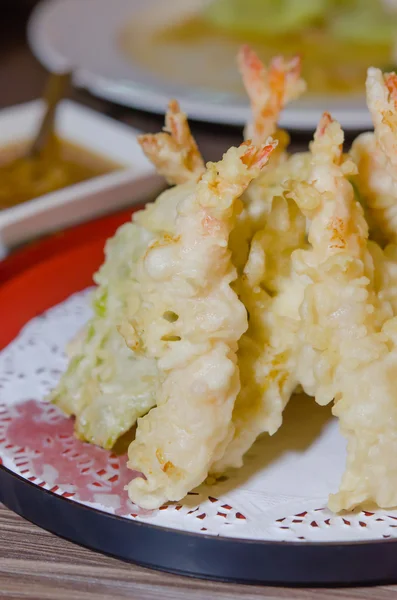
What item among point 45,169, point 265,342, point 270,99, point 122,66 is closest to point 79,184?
point 45,169

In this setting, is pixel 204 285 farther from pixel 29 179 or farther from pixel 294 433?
pixel 29 179

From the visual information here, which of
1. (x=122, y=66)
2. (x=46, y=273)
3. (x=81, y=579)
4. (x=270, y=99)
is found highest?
(x=122, y=66)

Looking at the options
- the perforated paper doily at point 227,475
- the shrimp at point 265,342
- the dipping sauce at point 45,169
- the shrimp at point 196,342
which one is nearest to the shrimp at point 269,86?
the shrimp at point 265,342

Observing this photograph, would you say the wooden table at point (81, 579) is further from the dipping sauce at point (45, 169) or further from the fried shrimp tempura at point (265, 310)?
the dipping sauce at point (45, 169)

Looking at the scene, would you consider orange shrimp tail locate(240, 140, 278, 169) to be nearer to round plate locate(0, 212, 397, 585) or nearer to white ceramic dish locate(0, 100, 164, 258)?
round plate locate(0, 212, 397, 585)

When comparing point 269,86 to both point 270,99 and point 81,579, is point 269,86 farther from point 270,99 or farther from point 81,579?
point 81,579

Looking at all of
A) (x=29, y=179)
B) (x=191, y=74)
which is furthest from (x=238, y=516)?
(x=191, y=74)

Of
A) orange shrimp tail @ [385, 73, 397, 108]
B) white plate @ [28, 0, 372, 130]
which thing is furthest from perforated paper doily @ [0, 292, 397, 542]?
white plate @ [28, 0, 372, 130]
